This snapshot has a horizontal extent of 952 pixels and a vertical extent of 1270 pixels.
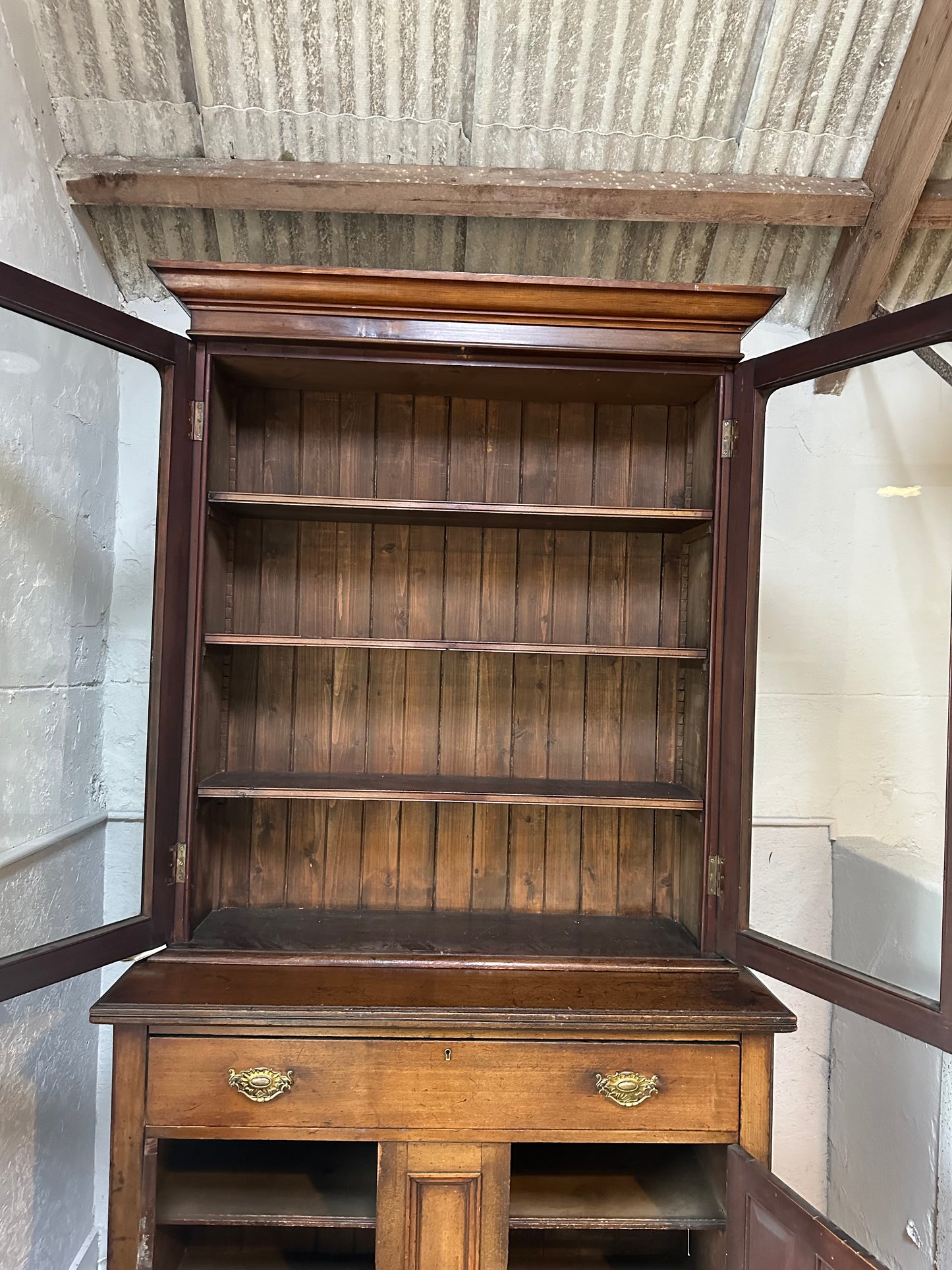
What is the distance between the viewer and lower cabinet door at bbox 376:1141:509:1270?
1321mm

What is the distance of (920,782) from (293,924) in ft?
4.19

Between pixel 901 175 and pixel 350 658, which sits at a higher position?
pixel 901 175

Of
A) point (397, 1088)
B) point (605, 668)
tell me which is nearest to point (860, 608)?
point (605, 668)

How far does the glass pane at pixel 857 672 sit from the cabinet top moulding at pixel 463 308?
245mm

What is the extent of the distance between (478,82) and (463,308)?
637 mm

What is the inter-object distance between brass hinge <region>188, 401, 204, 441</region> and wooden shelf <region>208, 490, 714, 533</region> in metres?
0.12

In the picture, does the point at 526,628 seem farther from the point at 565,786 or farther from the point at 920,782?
the point at 920,782

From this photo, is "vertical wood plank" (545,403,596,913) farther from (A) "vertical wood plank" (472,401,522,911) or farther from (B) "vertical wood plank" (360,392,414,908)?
(B) "vertical wood plank" (360,392,414,908)

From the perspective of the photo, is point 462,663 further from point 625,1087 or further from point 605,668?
point 625,1087

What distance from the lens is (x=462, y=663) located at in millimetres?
1824

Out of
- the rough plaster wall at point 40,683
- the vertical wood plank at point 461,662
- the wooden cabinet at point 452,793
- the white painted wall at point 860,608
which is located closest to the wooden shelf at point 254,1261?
the wooden cabinet at point 452,793

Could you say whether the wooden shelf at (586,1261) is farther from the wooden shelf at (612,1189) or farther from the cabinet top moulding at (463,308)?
the cabinet top moulding at (463,308)

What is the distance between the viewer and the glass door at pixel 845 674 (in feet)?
4.04

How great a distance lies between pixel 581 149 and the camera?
1.73m
